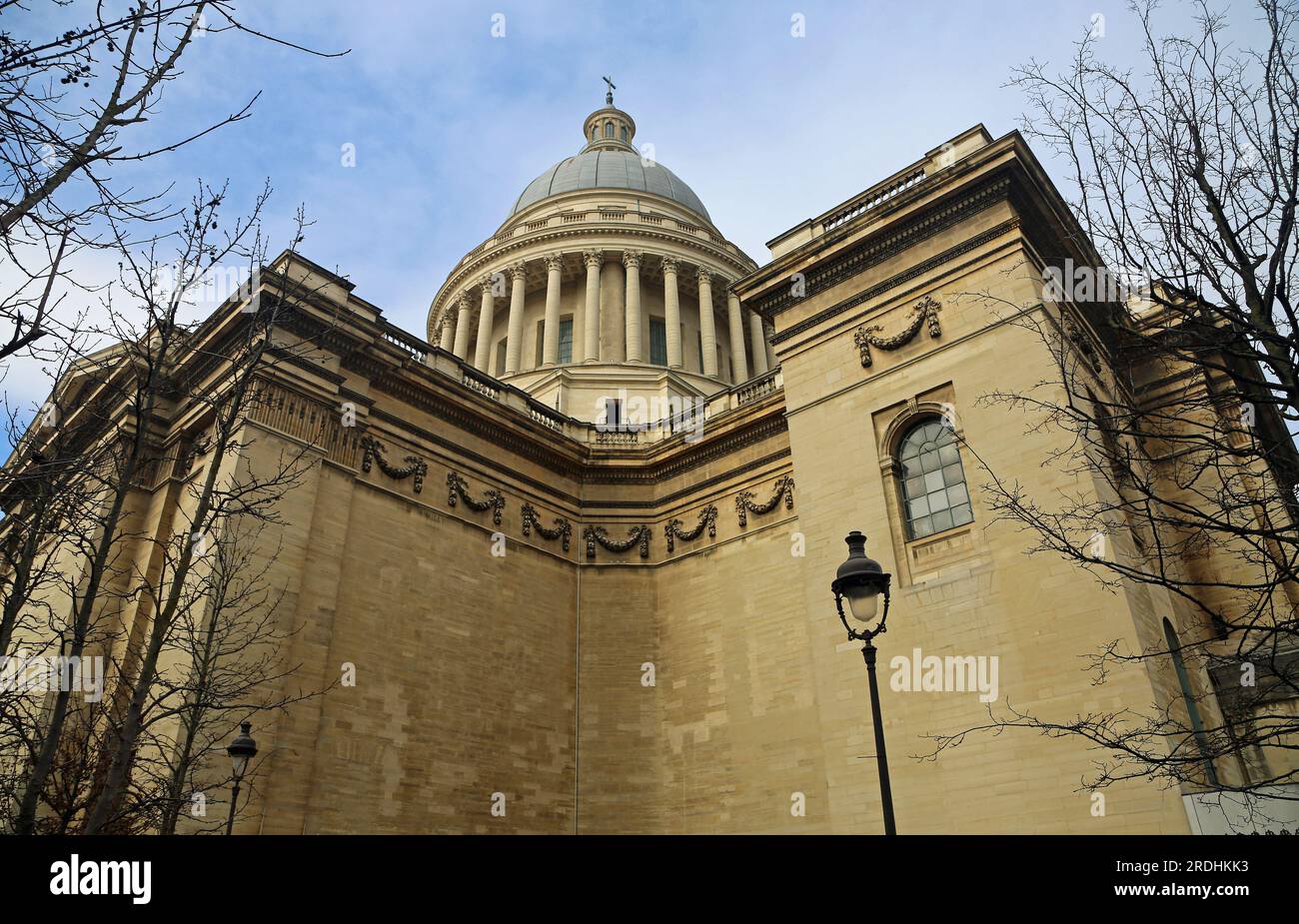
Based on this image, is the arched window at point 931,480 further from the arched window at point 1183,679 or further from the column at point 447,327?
the column at point 447,327

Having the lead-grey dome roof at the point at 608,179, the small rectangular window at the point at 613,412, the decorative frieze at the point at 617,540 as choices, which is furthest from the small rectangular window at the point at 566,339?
the decorative frieze at the point at 617,540

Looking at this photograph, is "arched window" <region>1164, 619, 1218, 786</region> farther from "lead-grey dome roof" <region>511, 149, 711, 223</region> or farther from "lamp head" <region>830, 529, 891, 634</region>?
"lead-grey dome roof" <region>511, 149, 711, 223</region>

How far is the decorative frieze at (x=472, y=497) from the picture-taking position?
2044cm

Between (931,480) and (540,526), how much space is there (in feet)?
32.3

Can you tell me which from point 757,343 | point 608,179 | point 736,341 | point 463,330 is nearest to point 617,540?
point 736,341

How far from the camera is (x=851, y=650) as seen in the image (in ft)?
52.0

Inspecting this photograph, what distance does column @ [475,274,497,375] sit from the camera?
119 ft

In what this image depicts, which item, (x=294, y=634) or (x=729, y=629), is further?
(x=729, y=629)

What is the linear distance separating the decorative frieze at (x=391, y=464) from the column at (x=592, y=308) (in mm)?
14468

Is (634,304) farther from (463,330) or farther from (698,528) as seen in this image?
(698,528)

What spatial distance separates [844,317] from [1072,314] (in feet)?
14.5

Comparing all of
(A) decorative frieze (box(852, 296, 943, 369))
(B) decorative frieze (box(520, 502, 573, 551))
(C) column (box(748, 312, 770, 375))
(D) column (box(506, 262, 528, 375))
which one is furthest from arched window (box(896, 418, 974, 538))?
(C) column (box(748, 312, 770, 375))
